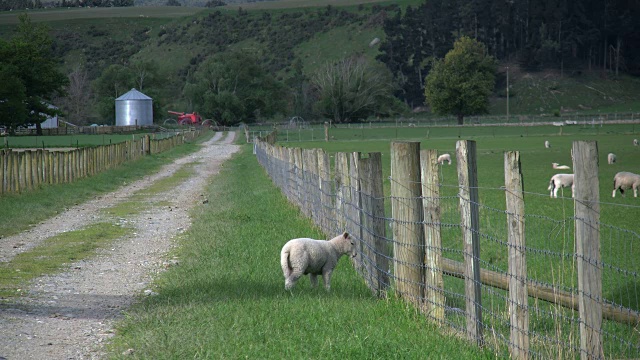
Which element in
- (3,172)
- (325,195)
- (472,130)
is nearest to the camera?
(325,195)

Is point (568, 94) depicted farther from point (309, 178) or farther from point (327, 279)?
point (327, 279)

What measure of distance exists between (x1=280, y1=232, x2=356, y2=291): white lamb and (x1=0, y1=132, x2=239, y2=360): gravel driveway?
65.0 inches

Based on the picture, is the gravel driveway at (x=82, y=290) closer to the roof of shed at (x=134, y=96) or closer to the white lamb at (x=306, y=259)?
the white lamb at (x=306, y=259)

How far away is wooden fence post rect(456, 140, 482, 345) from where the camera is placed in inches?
306

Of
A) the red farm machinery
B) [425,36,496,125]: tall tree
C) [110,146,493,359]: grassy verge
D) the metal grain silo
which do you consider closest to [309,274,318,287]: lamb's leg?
[110,146,493,359]: grassy verge

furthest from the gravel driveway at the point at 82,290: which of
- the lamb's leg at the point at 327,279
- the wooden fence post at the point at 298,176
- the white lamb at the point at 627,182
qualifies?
the white lamb at the point at 627,182

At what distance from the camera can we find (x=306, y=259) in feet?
34.1

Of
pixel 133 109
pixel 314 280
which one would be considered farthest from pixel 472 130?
pixel 314 280

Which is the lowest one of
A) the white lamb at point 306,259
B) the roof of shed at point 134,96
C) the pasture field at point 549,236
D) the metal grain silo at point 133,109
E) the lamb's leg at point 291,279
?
the pasture field at point 549,236

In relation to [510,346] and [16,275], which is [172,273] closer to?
[16,275]

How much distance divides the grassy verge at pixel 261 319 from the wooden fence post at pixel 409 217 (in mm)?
271

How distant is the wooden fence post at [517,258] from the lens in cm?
698

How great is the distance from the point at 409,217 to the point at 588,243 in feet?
10.8

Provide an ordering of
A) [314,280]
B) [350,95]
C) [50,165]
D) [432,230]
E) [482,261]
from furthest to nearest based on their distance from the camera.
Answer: [350,95]
[50,165]
[314,280]
[432,230]
[482,261]
